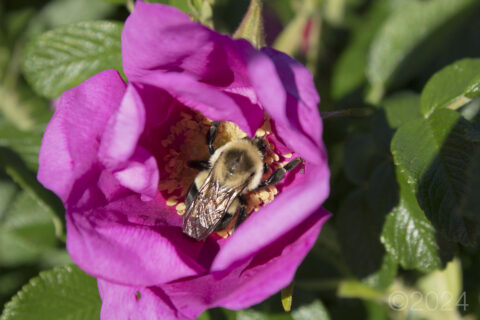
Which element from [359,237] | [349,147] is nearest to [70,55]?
[349,147]

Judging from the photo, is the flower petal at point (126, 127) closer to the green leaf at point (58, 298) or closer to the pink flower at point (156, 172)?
the pink flower at point (156, 172)

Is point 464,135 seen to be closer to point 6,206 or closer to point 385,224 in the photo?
point 385,224

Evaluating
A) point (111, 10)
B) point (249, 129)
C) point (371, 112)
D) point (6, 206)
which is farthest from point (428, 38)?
point (6, 206)

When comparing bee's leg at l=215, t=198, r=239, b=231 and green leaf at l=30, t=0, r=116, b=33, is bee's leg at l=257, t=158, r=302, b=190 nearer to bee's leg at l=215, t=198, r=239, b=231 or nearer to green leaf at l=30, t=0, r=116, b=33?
bee's leg at l=215, t=198, r=239, b=231

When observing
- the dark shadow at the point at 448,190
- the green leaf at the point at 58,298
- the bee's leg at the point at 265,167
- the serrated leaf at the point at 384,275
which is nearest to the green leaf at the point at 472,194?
the dark shadow at the point at 448,190

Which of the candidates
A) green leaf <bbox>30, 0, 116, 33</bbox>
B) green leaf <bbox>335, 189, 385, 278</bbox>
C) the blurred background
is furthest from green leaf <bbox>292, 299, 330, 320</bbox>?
green leaf <bbox>30, 0, 116, 33</bbox>

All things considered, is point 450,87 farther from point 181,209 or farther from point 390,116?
point 181,209
